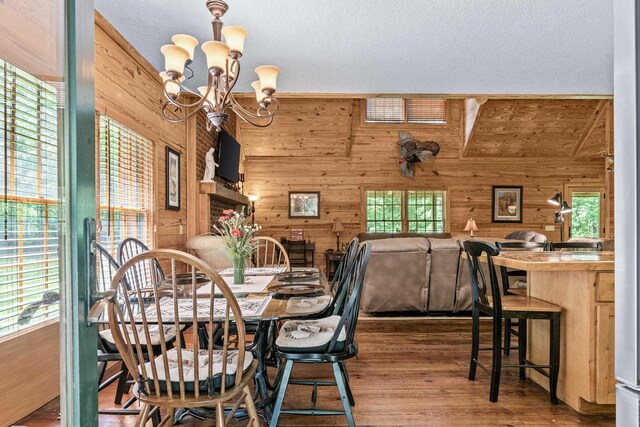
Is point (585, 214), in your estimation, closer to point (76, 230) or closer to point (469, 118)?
point (469, 118)

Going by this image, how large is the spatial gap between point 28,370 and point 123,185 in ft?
9.23

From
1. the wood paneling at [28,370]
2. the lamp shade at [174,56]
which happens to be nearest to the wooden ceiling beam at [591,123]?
the lamp shade at [174,56]

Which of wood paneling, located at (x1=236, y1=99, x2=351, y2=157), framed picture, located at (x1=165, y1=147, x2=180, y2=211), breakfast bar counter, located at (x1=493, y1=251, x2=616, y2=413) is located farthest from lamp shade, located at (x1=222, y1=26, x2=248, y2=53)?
wood paneling, located at (x1=236, y1=99, x2=351, y2=157)

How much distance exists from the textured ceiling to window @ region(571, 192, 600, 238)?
672 cm

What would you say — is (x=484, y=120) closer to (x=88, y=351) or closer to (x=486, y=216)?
(x=486, y=216)

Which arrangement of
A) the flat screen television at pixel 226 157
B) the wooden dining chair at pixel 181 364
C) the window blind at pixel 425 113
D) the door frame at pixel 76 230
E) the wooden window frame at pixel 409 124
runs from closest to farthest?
the door frame at pixel 76 230 → the wooden dining chair at pixel 181 364 → the flat screen television at pixel 226 157 → the wooden window frame at pixel 409 124 → the window blind at pixel 425 113

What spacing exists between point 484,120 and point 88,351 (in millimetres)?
8380

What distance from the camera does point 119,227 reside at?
321 cm

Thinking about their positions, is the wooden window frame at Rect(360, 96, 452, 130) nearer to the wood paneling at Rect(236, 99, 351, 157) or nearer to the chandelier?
the wood paneling at Rect(236, 99, 351, 157)

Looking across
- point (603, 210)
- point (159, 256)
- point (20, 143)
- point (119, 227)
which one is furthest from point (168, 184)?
point (603, 210)

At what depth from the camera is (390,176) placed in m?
8.75

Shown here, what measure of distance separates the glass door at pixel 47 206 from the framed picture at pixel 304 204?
7.86 meters

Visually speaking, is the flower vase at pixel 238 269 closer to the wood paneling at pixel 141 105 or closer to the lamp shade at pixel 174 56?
the lamp shade at pixel 174 56

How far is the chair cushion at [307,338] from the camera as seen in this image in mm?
1973
